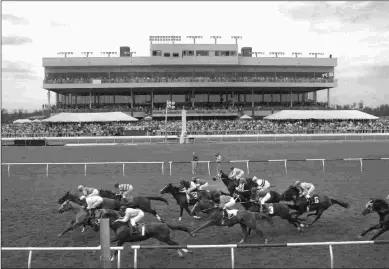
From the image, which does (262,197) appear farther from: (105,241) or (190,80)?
(190,80)

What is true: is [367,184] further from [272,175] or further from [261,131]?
[261,131]

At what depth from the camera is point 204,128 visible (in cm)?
3650

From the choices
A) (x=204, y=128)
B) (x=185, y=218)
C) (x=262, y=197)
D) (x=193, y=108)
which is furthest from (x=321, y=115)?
(x=262, y=197)

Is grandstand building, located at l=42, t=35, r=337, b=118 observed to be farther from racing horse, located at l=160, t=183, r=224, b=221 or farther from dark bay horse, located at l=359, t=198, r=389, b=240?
dark bay horse, located at l=359, t=198, r=389, b=240

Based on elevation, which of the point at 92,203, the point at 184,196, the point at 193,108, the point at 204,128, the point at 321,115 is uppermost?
the point at 193,108

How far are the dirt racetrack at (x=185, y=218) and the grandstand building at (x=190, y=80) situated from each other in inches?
1000

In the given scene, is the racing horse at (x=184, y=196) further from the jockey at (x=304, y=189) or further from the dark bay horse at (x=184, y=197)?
the jockey at (x=304, y=189)

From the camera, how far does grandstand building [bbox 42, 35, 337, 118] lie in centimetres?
4538

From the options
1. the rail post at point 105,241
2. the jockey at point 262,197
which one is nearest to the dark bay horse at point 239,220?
the jockey at point 262,197

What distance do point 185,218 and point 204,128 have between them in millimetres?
27640

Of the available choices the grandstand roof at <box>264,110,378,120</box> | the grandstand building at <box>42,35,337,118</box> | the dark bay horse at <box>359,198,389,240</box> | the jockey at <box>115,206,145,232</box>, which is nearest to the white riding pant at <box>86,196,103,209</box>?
the jockey at <box>115,206,145,232</box>

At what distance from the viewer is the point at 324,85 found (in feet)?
159

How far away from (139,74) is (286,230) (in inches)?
1630

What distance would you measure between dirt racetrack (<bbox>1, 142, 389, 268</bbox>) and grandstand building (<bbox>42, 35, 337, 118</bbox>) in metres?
25.4
